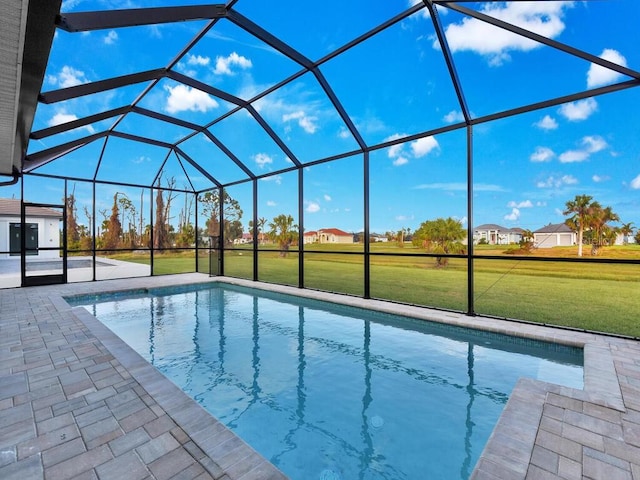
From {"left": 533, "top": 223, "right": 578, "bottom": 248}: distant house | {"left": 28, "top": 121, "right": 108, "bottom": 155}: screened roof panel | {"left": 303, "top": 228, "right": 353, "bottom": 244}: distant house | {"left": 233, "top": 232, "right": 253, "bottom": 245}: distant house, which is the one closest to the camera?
{"left": 28, "top": 121, "right": 108, "bottom": 155}: screened roof panel

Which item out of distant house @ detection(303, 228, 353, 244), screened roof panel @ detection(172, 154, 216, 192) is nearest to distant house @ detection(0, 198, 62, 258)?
screened roof panel @ detection(172, 154, 216, 192)

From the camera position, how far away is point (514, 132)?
1088 centimetres

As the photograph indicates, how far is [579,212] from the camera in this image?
37.2 feet

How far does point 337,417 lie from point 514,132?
11.9m

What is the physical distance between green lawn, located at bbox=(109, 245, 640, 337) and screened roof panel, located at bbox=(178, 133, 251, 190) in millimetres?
2603

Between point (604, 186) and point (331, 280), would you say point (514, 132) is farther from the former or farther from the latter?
point (331, 280)

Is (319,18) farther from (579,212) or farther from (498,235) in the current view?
(498,235)

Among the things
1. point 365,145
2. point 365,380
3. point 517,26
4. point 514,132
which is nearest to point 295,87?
point 365,145

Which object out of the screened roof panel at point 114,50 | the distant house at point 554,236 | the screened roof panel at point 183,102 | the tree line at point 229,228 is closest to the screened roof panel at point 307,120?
the screened roof panel at point 183,102

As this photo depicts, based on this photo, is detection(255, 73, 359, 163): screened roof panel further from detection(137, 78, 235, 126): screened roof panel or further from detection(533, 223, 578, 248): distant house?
detection(533, 223, 578, 248): distant house

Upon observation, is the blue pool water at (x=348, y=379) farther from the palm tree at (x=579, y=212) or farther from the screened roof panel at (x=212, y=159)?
the palm tree at (x=579, y=212)

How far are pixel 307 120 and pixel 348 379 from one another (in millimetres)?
5753

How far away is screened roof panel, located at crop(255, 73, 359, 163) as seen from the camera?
5.72 m

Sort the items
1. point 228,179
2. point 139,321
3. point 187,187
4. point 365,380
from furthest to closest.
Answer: point 187,187, point 228,179, point 139,321, point 365,380
